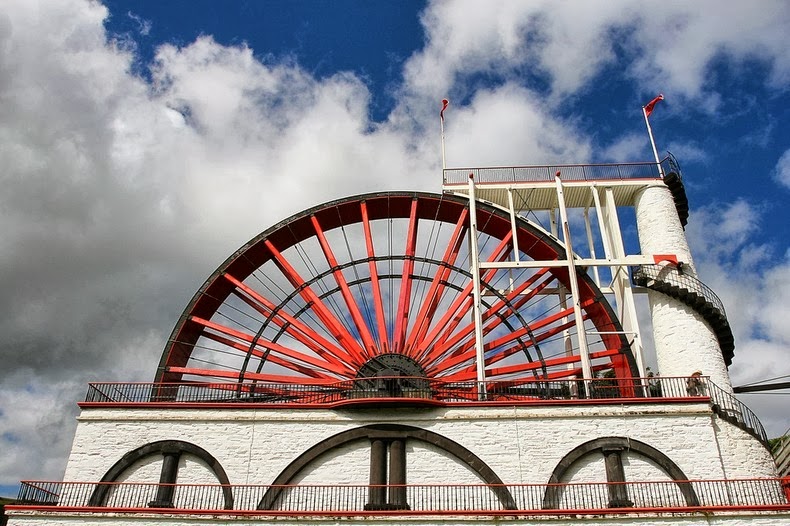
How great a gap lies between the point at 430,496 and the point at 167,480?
24.8ft

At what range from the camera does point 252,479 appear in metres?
18.4

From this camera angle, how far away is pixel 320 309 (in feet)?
78.4

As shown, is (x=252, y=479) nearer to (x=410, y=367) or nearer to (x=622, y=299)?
(x=410, y=367)

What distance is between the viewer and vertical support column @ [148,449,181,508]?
1821 cm

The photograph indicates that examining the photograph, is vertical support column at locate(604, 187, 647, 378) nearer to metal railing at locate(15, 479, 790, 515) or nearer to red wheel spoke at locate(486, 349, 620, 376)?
red wheel spoke at locate(486, 349, 620, 376)

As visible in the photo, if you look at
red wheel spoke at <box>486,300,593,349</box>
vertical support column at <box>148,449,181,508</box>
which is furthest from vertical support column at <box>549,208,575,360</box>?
vertical support column at <box>148,449,181,508</box>

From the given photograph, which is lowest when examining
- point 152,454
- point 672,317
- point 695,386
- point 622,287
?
point 152,454

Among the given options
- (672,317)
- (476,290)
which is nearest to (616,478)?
(672,317)

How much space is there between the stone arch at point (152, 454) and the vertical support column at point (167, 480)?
0.19 ft

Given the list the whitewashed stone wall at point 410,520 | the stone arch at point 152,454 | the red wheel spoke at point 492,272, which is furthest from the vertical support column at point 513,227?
the stone arch at point 152,454

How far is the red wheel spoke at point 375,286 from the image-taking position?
22.5m

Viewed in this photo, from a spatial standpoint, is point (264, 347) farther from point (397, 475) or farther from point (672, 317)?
point (672, 317)

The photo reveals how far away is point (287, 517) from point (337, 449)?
2.75 meters

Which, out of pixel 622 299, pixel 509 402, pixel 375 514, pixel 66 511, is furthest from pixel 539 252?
pixel 66 511
